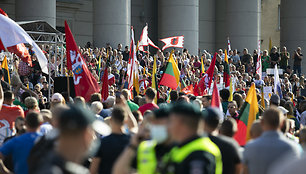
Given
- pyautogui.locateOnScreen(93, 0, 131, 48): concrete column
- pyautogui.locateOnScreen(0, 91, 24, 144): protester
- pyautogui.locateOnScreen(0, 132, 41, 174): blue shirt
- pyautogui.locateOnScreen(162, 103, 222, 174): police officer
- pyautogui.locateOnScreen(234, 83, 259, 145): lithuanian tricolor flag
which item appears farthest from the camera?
pyautogui.locateOnScreen(93, 0, 131, 48): concrete column

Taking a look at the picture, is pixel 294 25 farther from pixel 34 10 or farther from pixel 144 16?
pixel 34 10

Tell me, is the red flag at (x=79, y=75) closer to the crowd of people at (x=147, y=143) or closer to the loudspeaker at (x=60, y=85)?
the loudspeaker at (x=60, y=85)

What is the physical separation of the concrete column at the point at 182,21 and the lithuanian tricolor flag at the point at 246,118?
18.6 meters

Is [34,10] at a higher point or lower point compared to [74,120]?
higher

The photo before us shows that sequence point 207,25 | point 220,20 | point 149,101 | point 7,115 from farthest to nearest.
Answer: point 220,20
point 207,25
point 149,101
point 7,115

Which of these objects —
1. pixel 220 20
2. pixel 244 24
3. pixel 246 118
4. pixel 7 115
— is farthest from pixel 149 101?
pixel 220 20

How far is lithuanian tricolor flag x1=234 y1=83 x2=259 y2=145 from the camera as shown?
8.27 m

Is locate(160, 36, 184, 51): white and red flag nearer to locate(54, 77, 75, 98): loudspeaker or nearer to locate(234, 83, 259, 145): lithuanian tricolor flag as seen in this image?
locate(54, 77, 75, 98): loudspeaker

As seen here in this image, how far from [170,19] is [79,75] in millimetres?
16715

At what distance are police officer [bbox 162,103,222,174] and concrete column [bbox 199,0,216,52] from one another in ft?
101

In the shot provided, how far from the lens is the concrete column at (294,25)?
31.6m

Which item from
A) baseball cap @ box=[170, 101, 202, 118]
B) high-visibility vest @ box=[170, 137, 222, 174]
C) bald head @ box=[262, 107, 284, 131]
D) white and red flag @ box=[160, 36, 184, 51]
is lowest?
high-visibility vest @ box=[170, 137, 222, 174]

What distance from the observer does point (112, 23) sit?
25219 millimetres

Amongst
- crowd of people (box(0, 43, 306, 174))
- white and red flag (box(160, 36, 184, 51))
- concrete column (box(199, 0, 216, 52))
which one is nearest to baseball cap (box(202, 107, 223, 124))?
crowd of people (box(0, 43, 306, 174))
